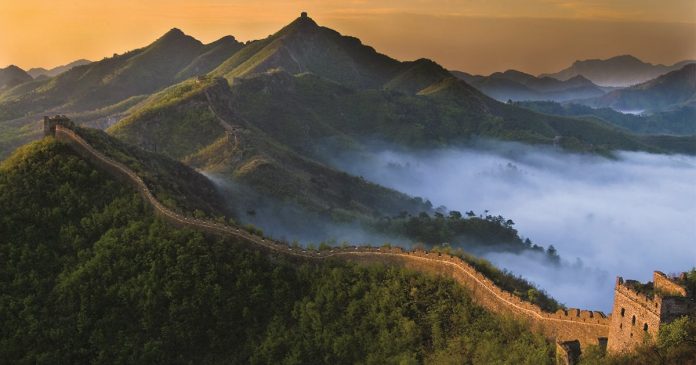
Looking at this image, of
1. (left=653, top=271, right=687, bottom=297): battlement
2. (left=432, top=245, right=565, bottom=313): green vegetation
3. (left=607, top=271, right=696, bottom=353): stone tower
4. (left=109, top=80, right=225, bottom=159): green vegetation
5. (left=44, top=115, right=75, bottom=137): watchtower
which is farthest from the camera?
(left=109, top=80, right=225, bottom=159): green vegetation

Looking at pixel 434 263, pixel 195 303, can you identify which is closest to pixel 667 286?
pixel 434 263

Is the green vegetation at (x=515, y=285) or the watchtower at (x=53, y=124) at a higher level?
the watchtower at (x=53, y=124)

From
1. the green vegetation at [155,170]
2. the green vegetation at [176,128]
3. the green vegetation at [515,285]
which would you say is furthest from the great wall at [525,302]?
the green vegetation at [176,128]

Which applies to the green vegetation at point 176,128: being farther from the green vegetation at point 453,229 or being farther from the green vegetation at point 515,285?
the green vegetation at point 515,285

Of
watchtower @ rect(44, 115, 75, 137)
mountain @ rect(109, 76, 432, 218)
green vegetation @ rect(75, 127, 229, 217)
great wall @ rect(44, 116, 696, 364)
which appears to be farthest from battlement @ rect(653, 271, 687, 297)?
mountain @ rect(109, 76, 432, 218)

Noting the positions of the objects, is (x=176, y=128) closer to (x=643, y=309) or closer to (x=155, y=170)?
(x=155, y=170)

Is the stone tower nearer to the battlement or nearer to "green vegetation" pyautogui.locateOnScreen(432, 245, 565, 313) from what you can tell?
the battlement

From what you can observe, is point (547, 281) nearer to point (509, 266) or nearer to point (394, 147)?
point (509, 266)
